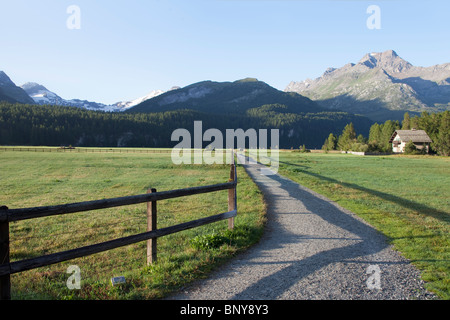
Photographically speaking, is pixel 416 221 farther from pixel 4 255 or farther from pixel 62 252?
pixel 4 255

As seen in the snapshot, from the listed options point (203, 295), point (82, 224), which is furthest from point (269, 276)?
point (82, 224)

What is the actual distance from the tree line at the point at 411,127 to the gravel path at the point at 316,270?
97689mm

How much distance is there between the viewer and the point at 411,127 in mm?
115188

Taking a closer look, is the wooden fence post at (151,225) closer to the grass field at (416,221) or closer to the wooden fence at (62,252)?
the wooden fence at (62,252)

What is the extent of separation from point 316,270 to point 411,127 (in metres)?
131

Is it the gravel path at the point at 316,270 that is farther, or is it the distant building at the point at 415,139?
the distant building at the point at 415,139

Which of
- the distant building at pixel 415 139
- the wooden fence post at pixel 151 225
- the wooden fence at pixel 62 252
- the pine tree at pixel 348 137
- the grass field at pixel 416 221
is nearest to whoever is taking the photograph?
the wooden fence at pixel 62 252

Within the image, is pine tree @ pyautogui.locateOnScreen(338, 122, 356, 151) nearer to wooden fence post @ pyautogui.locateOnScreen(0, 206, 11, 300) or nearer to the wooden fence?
the wooden fence

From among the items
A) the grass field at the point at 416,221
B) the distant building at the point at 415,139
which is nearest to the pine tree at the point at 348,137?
the distant building at the point at 415,139

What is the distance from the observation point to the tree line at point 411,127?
292 ft

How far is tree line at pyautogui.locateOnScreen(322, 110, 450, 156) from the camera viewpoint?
292 feet

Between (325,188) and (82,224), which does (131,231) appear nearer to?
(82,224)

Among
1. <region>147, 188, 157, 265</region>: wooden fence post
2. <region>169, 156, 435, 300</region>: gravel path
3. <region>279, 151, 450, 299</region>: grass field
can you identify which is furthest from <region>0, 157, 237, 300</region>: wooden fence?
<region>279, 151, 450, 299</region>: grass field
